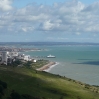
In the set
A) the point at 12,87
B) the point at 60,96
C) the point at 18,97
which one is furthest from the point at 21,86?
the point at 18,97

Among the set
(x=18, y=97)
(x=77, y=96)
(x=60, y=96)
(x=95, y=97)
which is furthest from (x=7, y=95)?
(x=95, y=97)

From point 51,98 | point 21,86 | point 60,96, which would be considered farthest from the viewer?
point 21,86

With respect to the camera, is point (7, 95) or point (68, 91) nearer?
point (7, 95)

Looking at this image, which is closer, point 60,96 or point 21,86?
point 60,96

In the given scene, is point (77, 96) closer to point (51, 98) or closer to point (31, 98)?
point (51, 98)

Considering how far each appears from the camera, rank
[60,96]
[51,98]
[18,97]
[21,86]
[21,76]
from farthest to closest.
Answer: [21,76] < [21,86] < [60,96] < [51,98] < [18,97]

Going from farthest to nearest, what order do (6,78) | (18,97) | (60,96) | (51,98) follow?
(6,78)
(60,96)
(51,98)
(18,97)

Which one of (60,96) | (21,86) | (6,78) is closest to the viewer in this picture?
(60,96)

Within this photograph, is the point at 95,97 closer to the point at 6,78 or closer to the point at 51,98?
the point at 51,98
